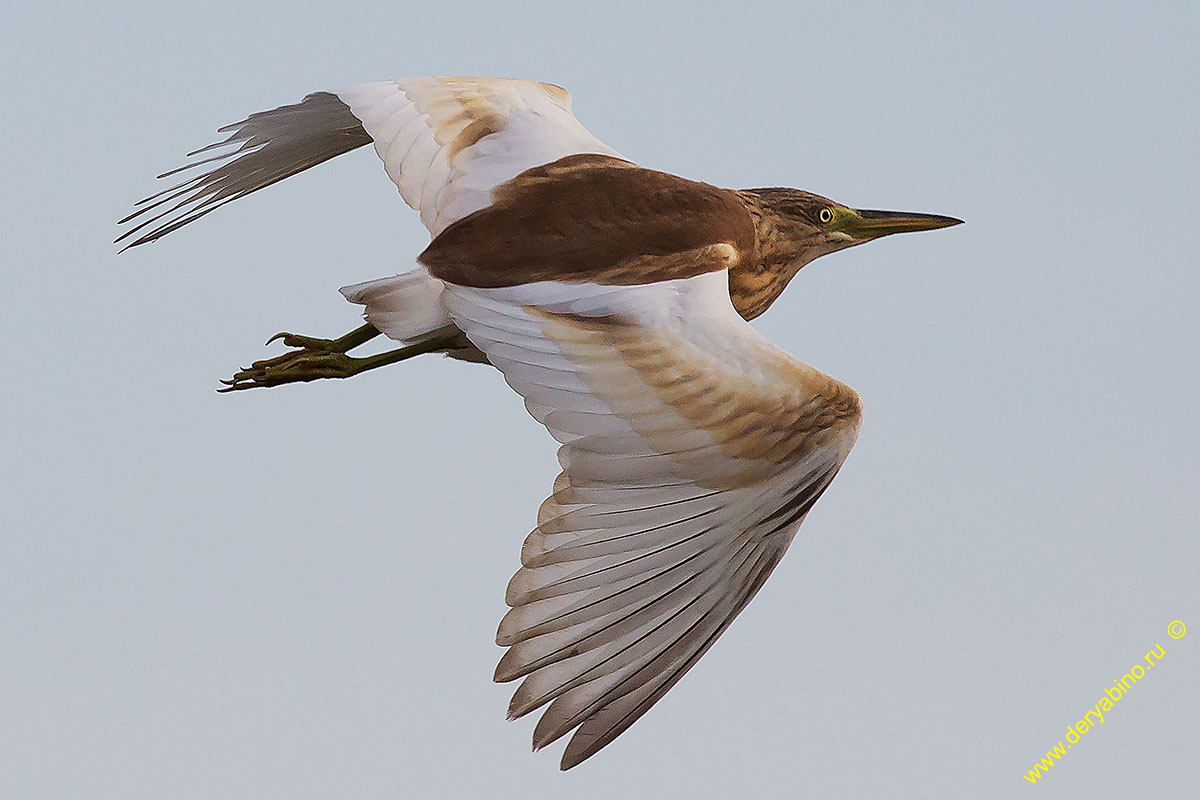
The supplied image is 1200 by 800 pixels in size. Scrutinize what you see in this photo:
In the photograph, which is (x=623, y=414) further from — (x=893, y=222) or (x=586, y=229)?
(x=893, y=222)

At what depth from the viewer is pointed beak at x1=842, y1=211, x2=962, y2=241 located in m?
4.69

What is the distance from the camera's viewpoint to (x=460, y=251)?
157 inches

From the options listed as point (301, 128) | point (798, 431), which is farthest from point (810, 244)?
point (301, 128)

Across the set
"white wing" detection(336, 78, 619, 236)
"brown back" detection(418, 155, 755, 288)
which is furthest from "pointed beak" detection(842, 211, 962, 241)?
"white wing" detection(336, 78, 619, 236)

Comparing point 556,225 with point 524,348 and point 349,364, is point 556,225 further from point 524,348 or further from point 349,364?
point 349,364

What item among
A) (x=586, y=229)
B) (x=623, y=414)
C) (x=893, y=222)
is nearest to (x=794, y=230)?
(x=893, y=222)

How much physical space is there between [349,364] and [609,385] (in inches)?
40.0

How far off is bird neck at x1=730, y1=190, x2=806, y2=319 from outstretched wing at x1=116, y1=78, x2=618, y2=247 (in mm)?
452

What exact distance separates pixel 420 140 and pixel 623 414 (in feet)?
3.80

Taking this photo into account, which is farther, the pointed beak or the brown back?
the pointed beak

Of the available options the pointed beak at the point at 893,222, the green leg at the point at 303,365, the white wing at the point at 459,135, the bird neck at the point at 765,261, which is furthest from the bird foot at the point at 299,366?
the pointed beak at the point at 893,222

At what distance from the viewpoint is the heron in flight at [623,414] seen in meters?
3.61

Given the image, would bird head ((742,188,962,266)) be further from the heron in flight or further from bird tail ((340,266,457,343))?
bird tail ((340,266,457,343))

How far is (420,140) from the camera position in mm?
4348
